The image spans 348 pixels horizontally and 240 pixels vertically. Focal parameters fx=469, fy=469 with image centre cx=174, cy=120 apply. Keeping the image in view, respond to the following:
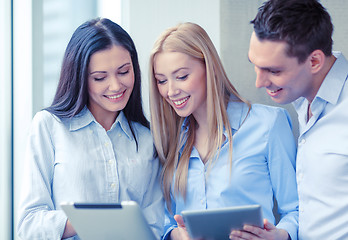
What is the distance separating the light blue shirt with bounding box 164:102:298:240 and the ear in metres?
0.34

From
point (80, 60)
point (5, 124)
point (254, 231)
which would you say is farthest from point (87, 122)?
point (254, 231)

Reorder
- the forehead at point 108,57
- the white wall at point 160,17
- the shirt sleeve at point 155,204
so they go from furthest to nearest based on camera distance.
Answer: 1. the white wall at point 160,17
2. the shirt sleeve at point 155,204
3. the forehead at point 108,57

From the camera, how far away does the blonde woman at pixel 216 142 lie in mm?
1882

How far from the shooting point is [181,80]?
1.90 meters

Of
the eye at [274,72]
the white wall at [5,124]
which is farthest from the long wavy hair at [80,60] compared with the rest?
the eye at [274,72]

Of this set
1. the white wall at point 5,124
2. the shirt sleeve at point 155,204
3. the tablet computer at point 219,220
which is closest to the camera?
the tablet computer at point 219,220

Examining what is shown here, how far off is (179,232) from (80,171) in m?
0.46

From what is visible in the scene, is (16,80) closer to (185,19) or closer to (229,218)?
(185,19)

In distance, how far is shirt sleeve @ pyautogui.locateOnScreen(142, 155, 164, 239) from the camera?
1.97m

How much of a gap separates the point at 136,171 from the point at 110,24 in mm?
622

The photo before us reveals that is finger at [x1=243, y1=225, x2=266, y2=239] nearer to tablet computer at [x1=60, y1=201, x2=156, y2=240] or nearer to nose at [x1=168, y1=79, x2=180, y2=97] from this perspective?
tablet computer at [x1=60, y1=201, x2=156, y2=240]

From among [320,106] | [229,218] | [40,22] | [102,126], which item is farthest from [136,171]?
[40,22]

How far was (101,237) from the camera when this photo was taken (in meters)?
1.58

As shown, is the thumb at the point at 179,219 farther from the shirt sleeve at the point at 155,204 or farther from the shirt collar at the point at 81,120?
the shirt collar at the point at 81,120
